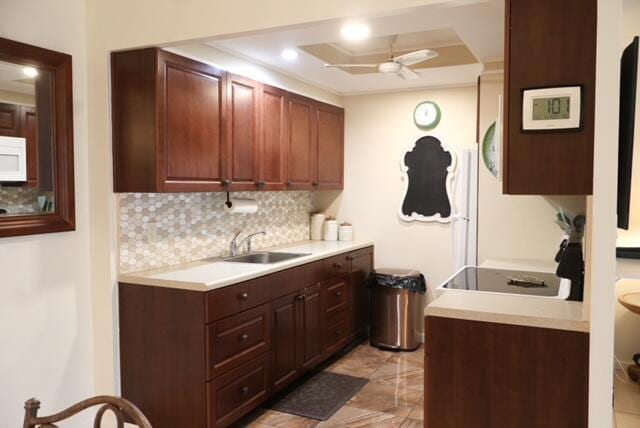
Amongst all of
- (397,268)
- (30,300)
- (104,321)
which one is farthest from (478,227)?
(30,300)

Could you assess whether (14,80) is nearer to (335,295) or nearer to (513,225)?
(335,295)

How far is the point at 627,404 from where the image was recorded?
133 inches

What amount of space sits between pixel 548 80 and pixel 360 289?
310 centimetres

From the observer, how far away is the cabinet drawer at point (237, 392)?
2783 mm

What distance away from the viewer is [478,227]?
3.83m

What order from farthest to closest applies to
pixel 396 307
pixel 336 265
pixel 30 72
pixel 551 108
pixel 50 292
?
pixel 396 307 → pixel 336 265 → pixel 50 292 → pixel 30 72 → pixel 551 108

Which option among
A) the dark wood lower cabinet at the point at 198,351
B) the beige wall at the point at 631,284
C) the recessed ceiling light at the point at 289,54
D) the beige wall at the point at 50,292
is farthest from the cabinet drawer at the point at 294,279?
the beige wall at the point at 631,284

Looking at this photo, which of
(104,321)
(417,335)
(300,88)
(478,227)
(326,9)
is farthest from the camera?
(417,335)

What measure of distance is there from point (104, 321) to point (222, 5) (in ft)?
5.93

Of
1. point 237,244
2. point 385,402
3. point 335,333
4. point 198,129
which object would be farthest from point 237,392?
point 198,129

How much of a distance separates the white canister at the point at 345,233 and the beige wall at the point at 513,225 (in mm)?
1408

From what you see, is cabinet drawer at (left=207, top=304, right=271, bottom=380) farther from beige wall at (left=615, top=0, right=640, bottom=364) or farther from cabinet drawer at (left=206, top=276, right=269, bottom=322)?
beige wall at (left=615, top=0, right=640, bottom=364)

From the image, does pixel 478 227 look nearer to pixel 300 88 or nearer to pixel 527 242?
pixel 527 242

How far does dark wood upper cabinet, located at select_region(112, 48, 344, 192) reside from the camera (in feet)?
9.16
